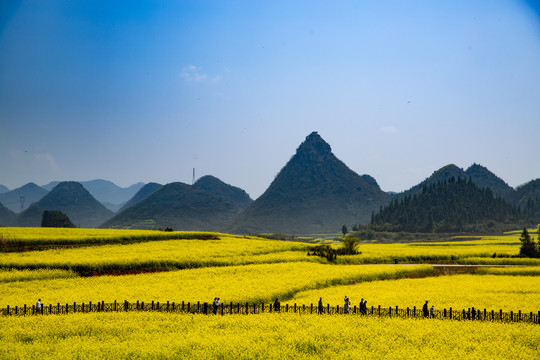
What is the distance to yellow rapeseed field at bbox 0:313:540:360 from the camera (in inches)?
904

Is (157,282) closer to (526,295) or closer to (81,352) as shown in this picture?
(81,352)

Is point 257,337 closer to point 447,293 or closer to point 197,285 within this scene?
point 197,285

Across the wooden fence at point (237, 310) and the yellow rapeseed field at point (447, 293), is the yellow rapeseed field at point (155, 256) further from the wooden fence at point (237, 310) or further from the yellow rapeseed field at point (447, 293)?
the wooden fence at point (237, 310)

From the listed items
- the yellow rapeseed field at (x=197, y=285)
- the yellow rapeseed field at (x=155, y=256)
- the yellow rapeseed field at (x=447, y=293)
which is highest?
the yellow rapeseed field at (x=155, y=256)

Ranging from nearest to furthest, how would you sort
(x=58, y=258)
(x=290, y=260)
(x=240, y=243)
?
(x=58, y=258), (x=290, y=260), (x=240, y=243)

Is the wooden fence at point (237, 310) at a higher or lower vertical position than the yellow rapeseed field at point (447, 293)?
higher

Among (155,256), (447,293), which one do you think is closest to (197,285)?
(155,256)

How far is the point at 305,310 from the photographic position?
35750 mm

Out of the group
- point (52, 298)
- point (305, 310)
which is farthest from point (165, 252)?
point (305, 310)

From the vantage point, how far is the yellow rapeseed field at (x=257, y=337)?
23.0 meters

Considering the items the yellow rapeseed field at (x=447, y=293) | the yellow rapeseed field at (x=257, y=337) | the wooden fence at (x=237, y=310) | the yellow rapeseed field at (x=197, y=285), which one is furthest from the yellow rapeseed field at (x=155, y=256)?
the yellow rapeseed field at (x=257, y=337)

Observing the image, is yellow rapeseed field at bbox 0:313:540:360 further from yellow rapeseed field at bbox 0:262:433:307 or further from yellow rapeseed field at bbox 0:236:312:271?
yellow rapeseed field at bbox 0:236:312:271

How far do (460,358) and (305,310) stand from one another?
593 inches

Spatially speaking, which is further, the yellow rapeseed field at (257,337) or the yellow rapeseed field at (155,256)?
the yellow rapeseed field at (155,256)
